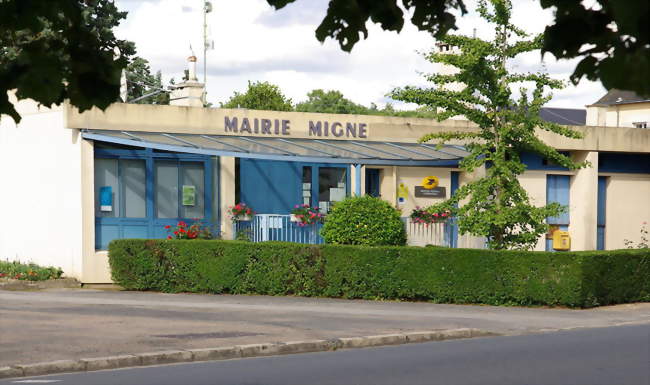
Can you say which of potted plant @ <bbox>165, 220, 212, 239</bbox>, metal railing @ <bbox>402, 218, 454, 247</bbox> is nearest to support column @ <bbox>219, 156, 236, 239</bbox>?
potted plant @ <bbox>165, 220, 212, 239</bbox>

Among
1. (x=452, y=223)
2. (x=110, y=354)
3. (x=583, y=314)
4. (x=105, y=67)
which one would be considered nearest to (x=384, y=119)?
(x=452, y=223)

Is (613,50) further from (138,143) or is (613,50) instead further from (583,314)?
(138,143)

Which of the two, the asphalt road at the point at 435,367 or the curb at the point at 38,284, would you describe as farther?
the curb at the point at 38,284

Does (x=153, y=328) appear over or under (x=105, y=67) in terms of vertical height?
under

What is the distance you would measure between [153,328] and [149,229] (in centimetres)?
909

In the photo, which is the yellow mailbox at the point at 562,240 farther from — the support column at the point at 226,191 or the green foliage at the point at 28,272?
the green foliage at the point at 28,272

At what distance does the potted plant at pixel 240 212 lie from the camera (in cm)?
2362

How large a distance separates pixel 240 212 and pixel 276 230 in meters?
0.96

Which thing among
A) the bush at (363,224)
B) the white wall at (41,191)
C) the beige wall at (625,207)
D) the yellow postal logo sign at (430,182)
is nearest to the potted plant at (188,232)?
the white wall at (41,191)

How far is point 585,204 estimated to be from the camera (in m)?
28.7

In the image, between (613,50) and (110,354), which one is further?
(110,354)

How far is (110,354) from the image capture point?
11852 millimetres

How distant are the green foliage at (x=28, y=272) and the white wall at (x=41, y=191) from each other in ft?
0.92

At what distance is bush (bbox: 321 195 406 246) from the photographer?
67.6 ft
